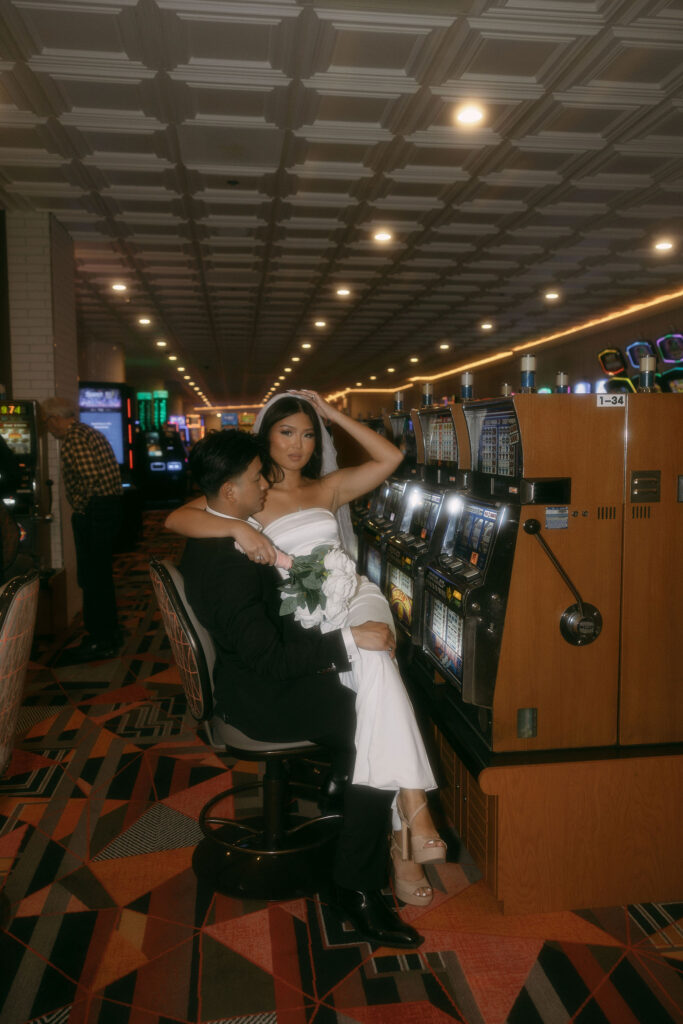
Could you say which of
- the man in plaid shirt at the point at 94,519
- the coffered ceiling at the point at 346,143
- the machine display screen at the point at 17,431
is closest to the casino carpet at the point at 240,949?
the man in plaid shirt at the point at 94,519

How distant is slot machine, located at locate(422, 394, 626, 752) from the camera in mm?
2164

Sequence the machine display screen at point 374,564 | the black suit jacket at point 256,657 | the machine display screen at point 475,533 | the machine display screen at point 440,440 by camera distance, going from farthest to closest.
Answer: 1. the machine display screen at point 374,564
2. the machine display screen at point 440,440
3. the machine display screen at point 475,533
4. the black suit jacket at point 256,657

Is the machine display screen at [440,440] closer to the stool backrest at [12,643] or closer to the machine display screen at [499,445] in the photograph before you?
the machine display screen at [499,445]

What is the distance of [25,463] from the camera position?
4891 mm

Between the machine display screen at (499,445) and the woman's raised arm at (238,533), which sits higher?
the machine display screen at (499,445)

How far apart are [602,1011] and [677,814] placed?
0.68m

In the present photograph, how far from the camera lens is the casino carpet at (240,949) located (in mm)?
1793

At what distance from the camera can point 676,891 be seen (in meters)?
2.22

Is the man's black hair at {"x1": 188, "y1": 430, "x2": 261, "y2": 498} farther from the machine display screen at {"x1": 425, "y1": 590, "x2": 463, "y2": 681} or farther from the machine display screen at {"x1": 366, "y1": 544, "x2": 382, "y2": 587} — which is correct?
the machine display screen at {"x1": 366, "y1": 544, "x2": 382, "y2": 587}

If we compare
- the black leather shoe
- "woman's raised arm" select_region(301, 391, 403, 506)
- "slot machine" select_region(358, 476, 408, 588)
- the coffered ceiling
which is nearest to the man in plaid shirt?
"slot machine" select_region(358, 476, 408, 588)

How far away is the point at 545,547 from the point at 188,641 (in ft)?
3.68

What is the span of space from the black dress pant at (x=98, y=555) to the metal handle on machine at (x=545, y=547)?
333 centimetres

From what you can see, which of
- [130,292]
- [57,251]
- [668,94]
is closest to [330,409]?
[668,94]

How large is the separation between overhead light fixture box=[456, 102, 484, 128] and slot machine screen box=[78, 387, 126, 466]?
20.0 feet
